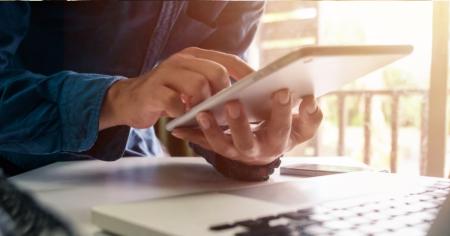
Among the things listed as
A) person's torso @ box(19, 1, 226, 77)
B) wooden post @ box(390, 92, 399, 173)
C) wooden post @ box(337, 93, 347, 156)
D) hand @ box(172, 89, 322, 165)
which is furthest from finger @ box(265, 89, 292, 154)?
wooden post @ box(337, 93, 347, 156)

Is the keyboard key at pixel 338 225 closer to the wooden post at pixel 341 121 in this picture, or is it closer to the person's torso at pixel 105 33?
the person's torso at pixel 105 33

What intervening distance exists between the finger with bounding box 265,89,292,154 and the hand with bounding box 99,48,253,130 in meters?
0.05

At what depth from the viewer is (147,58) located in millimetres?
771

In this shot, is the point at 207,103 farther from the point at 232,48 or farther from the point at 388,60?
the point at 232,48

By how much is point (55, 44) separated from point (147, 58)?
0.14 metres

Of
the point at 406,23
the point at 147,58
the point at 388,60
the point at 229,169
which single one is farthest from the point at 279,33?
the point at 388,60

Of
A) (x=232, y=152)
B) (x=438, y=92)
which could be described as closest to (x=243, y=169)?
(x=232, y=152)

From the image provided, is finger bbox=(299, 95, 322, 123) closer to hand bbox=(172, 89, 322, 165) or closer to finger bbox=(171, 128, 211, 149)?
hand bbox=(172, 89, 322, 165)

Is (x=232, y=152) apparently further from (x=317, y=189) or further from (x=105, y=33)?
(x=105, y=33)

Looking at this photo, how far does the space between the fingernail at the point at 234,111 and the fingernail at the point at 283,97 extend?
0.13 ft

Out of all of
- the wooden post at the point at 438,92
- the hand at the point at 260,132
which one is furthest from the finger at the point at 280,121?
the wooden post at the point at 438,92

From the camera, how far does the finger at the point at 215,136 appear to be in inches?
18.3

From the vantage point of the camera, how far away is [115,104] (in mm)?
514

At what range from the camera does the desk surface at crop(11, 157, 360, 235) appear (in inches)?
16.0
